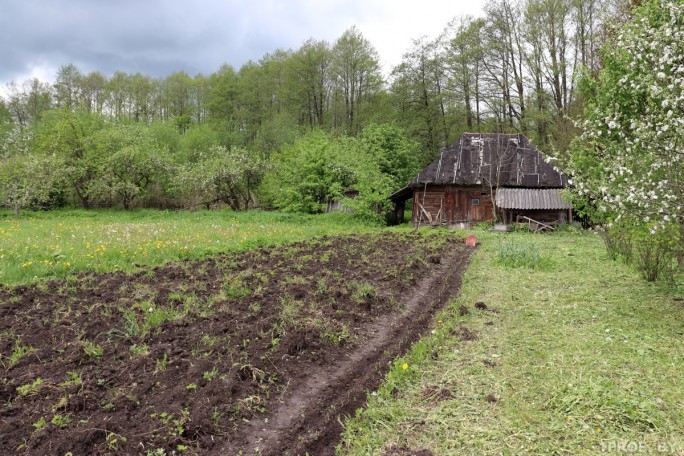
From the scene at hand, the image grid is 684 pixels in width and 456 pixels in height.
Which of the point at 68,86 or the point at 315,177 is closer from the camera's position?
the point at 315,177

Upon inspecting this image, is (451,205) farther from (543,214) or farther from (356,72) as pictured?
(356,72)

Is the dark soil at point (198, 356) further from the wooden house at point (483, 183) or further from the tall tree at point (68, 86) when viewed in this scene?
the tall tree at point (68, 86)

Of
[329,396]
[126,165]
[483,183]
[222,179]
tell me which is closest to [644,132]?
[329,396]

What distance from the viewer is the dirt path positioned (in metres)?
3.39

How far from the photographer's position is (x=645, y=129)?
553 cm

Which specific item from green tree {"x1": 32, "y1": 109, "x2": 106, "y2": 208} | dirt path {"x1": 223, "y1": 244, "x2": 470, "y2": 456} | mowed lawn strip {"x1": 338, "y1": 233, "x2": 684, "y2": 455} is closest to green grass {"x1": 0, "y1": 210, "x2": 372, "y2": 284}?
dirt path {"x1": 223, "y1": 244, "x2": 470, "y2": 456}

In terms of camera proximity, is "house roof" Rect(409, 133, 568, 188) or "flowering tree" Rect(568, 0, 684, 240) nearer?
"flowering tree" Rect(568, 0, 684, 240)

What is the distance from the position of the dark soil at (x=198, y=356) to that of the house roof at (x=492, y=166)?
17864mm

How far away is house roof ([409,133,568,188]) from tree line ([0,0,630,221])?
6.22 feet

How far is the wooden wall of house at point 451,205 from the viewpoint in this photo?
25.5 meters

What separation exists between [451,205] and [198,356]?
2313cm

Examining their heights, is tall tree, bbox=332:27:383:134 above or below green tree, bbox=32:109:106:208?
above

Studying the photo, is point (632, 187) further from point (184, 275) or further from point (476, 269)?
point (184, 275)

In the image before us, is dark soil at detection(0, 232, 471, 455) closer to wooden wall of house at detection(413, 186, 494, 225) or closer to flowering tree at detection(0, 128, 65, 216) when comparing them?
wooden wall of house at detection(413, 186, 494, 225)
